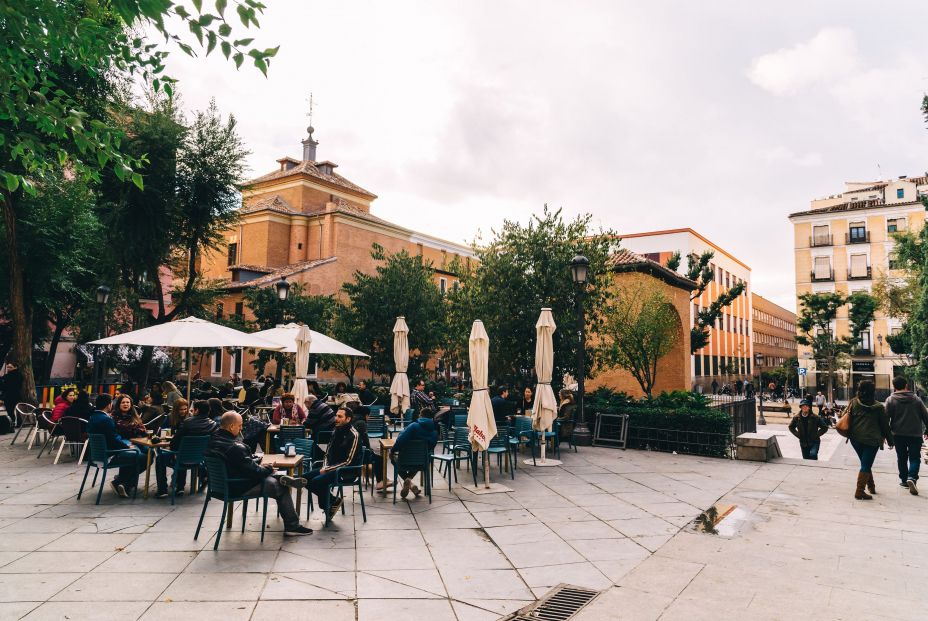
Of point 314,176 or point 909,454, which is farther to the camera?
point 314,176

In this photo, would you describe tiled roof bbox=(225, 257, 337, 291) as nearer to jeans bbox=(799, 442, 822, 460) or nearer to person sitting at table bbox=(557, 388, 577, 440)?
person sitting at table bbox=(557, 388, 577, 440)

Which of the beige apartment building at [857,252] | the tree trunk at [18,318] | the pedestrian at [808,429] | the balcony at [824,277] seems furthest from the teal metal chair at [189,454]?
the balcony at [824,277]

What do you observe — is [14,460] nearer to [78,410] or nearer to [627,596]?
[78,410]

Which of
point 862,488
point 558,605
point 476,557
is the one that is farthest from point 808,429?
point 558,605

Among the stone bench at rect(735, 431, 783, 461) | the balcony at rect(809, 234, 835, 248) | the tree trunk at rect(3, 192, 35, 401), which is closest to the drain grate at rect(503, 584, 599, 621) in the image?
the stone bench at rect(735, 431, 783, 461)

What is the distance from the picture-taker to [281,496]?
21.4 ft

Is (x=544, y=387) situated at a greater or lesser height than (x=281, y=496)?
greater

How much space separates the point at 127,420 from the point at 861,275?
57.8 metres

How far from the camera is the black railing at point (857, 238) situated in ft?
167

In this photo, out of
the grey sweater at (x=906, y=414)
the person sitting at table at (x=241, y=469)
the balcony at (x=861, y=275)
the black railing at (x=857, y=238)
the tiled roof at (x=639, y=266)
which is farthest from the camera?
the black railing at (x=857, y=238)

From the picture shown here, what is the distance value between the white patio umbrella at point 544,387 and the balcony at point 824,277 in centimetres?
5025

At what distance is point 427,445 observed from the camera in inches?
325

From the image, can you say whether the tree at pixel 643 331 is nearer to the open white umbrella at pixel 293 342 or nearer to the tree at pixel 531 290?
the tree at pixel 531 290

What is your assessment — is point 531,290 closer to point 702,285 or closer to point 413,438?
point 413,438
